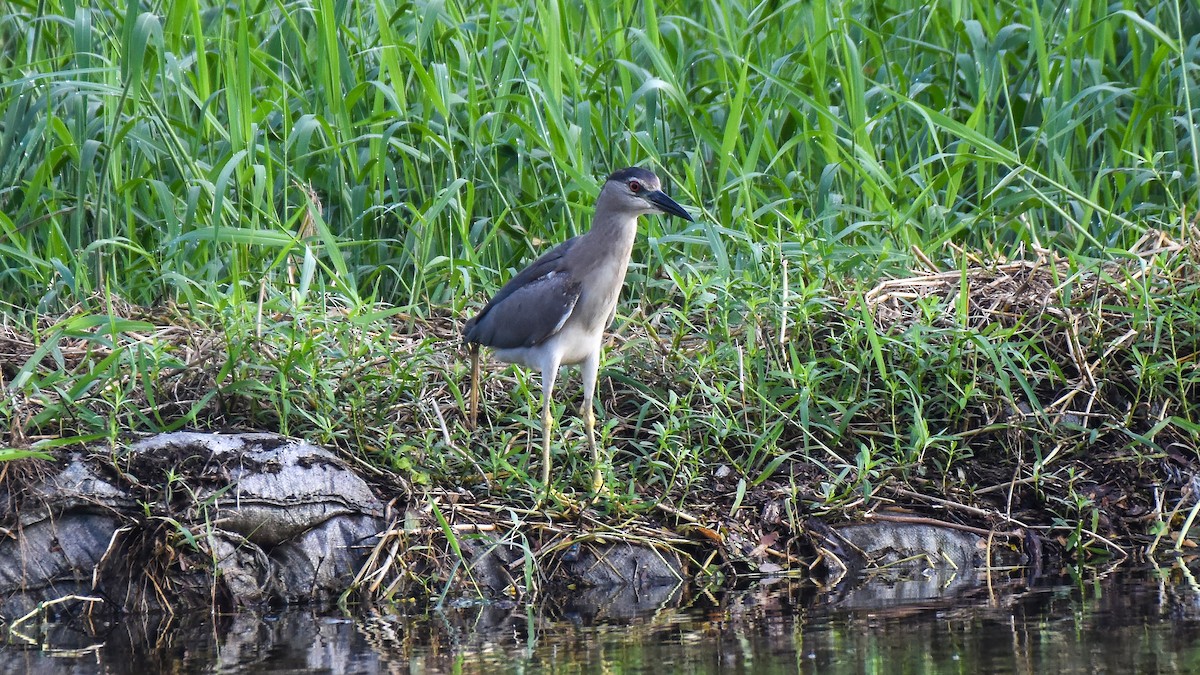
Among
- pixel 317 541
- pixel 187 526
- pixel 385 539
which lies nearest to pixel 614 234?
pixel 385 539

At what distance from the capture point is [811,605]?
4.71 metres

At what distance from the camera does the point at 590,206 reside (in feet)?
23.1

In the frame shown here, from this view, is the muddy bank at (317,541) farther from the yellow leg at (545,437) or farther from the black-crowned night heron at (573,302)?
the black-crowned night heron at (573,302)

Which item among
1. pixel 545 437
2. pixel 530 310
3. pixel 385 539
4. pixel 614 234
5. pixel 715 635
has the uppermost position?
pixel 614 234

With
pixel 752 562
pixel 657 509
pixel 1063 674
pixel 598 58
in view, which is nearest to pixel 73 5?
pixel 598 58

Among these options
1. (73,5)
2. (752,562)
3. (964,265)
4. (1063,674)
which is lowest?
(1063,674)

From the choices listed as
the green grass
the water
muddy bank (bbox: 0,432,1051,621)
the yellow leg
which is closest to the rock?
muddy bank (bbox: 0,432,1051,621)

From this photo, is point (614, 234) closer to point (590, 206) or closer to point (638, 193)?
point (638, 193)

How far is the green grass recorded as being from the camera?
225 inches

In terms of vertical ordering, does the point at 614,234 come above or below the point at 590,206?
below

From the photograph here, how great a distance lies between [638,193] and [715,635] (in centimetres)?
203

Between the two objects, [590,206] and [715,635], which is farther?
[590,206]

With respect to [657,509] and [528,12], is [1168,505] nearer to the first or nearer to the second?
[657,509]

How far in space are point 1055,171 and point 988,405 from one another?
1919 millimetres
